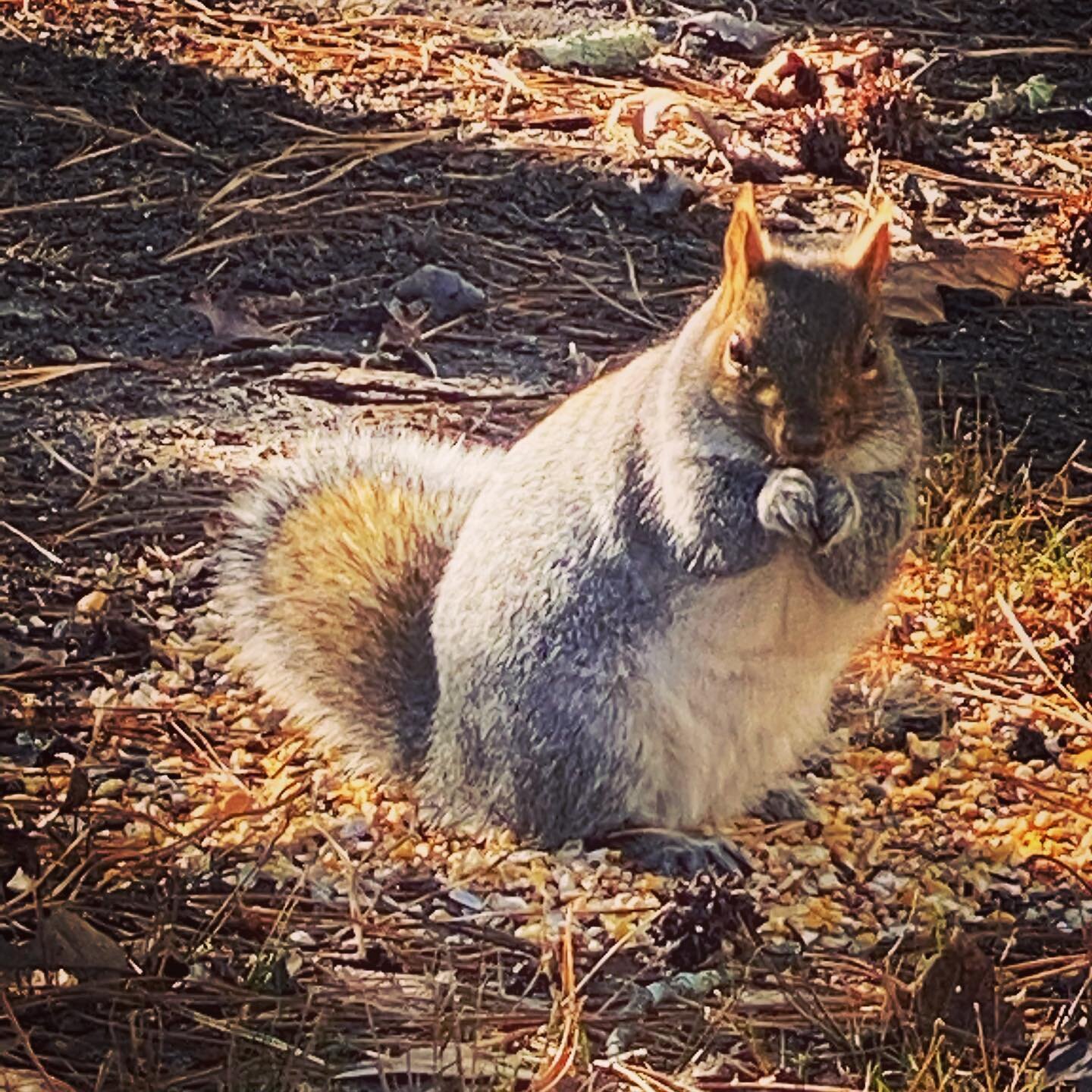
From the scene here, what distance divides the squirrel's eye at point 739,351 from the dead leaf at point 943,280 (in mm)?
1260

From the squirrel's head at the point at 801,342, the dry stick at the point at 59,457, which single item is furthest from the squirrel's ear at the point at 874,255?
the dry stick at the point at 59,457

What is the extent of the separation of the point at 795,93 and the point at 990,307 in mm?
744

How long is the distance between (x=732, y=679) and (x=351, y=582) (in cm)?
48

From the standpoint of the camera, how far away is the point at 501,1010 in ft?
6.55

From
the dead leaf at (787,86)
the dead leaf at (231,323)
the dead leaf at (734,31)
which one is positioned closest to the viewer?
the dead leaf at (231,323)

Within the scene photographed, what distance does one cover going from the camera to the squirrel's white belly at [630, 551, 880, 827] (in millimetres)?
2244

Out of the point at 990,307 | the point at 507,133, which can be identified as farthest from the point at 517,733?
the point at 507,133

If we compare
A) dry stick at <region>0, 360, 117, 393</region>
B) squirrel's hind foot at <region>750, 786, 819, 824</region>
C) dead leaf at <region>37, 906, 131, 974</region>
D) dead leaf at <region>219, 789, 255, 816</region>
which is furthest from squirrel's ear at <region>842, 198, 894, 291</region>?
dry stick at <region>0, 360, 117, 393</region>

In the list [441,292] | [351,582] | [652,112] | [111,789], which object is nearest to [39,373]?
[441,292]

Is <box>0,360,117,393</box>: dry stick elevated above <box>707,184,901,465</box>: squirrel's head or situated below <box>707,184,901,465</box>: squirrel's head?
below

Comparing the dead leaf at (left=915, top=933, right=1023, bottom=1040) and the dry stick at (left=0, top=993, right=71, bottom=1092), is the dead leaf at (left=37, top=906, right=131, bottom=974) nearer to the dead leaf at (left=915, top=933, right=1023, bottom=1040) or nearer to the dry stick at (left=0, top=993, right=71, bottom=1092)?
the dry stick at (left=0, top=993, right=71, bottom=1092)

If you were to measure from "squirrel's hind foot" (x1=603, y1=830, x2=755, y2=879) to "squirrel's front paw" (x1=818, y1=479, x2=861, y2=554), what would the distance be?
36cm

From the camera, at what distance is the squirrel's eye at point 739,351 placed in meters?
2.14

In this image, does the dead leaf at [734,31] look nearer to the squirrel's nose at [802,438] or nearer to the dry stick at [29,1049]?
the squirrel's nose at [802,438]
